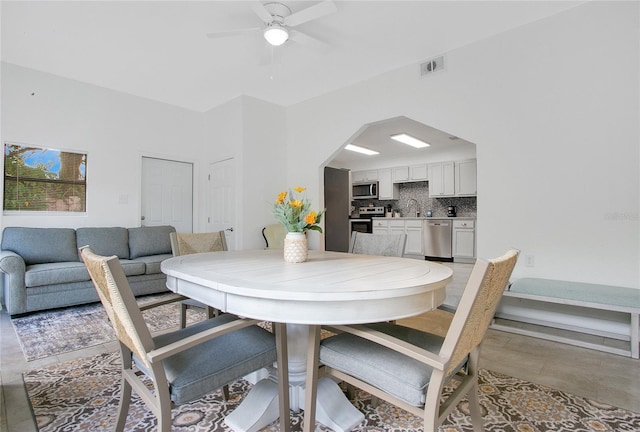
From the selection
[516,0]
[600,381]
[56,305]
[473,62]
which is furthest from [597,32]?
[56,305]

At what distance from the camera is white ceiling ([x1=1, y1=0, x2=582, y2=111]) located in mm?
2674

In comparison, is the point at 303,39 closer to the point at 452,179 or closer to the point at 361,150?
the point at 361,150

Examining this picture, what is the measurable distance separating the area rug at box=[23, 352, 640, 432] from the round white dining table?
0.11m

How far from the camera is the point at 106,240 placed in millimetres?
3996

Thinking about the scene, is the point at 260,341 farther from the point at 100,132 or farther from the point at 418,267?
the point at 100,132

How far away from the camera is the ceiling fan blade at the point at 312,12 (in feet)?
7.69

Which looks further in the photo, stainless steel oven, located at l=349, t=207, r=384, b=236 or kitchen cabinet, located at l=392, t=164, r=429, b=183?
stainless steel oven, located at l=349, t=207, r=384, b=236

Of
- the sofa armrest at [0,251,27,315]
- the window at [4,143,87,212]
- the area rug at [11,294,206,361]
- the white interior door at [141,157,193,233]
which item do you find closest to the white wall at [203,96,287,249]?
the white interior door at [141,157,193,233]

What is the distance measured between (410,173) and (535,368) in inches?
230

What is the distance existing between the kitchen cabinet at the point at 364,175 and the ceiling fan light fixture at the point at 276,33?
569 cm

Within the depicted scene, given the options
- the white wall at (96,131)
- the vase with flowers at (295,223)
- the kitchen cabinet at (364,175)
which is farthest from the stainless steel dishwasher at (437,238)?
the vase with flowers at (295,223)

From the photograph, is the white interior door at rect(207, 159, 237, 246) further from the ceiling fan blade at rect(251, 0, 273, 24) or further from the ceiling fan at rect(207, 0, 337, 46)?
the ceiling fan blade at rect(251, 0, 273, 24)

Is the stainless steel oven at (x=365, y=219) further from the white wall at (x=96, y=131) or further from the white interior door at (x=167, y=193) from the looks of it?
the white wall at (x=96, y=131)

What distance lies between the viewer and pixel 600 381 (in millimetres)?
1877
